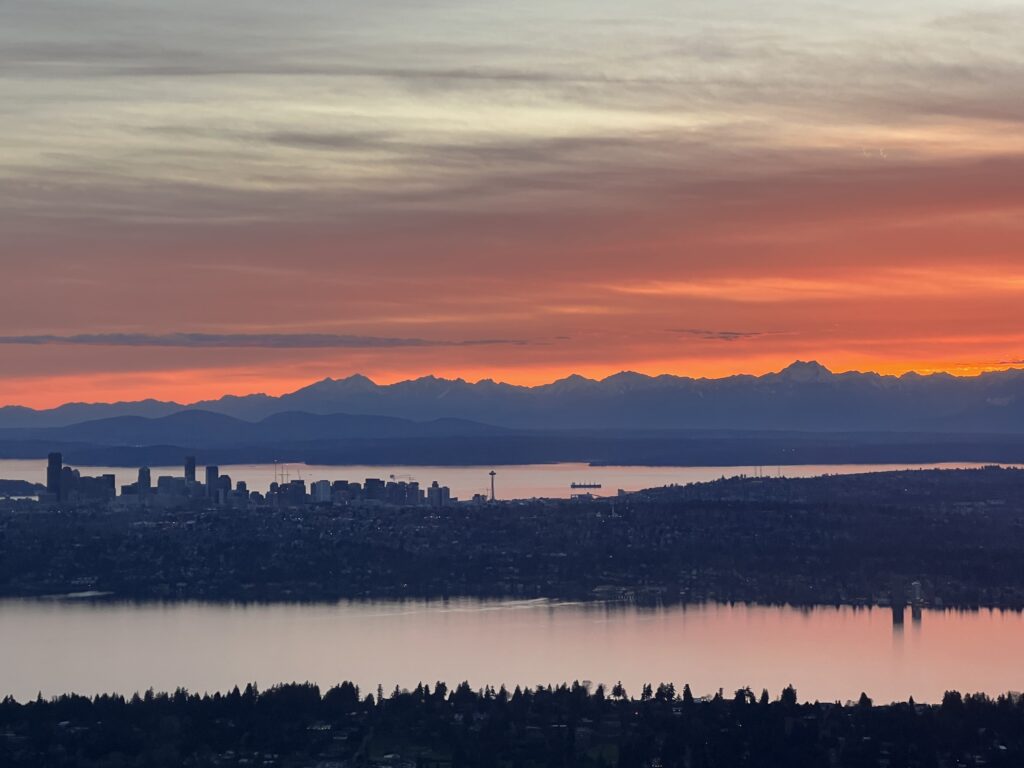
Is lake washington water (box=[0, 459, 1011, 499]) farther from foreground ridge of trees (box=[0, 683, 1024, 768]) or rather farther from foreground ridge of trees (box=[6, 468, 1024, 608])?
foreground ridge of trees (box=[0, 683, 1024, 768])

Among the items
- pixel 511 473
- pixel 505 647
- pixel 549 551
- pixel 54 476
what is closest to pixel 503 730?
pixel 505 647

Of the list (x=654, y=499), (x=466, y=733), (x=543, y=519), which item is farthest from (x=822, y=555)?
(x=466, y=733)

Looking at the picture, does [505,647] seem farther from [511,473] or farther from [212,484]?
[511,473]

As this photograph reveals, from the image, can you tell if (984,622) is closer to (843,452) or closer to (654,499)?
(654,499)

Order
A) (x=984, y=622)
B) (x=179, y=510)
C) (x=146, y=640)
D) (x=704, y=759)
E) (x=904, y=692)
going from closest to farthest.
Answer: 1. (x=704, y=759)
2. (x=904, y=692)
3. (x=146, y=640)
4. (x=984, y=622)
5. (x=179, y=510)

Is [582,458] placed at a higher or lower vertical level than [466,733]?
higher
